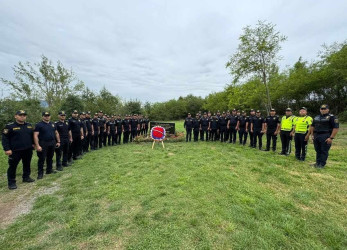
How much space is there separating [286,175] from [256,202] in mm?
2085

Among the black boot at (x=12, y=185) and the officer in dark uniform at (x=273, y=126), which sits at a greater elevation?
the officer in dark uniform at (x=273, y=126)

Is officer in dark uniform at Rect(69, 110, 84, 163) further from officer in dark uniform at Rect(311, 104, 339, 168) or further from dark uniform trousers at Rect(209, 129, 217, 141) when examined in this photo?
officer in dark uniform at Rect(311, 104, 339, 168)

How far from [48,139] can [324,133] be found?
8483 mm

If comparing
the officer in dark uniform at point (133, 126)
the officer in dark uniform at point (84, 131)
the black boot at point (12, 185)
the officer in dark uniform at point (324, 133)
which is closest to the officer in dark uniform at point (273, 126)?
the officer in dark uniform at point (324, 133)

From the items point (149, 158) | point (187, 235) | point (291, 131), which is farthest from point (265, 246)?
point (291, 131)

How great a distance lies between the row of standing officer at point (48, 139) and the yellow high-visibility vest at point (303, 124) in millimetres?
8304

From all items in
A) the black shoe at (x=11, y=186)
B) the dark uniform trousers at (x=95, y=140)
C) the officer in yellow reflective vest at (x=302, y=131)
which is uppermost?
the officer in yellow reflective vest at (x=302, y=131)

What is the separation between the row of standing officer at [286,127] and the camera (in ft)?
19.4

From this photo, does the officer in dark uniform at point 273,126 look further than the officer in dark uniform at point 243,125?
No

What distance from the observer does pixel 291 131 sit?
24.4ft

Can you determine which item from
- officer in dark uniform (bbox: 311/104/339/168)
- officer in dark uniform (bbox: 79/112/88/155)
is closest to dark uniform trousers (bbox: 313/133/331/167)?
officer in dark uniform (bbox: 311/104/339/168)

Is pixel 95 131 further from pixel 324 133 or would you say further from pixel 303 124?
pixel 324 133

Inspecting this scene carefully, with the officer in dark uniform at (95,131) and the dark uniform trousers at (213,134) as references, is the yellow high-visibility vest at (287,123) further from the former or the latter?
the officer in dark uniform at (95,131)

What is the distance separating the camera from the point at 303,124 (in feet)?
22.3
